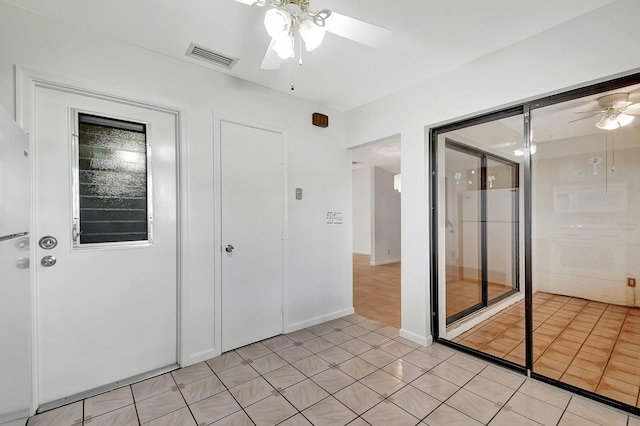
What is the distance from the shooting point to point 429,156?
2920mm

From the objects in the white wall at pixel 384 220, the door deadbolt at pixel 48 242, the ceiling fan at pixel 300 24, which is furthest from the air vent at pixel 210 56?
the white wall at pixel 384 220

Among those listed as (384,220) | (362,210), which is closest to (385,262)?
(384,220)

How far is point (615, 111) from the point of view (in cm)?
195

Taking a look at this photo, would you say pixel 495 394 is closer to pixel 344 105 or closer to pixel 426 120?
pixel 426 120

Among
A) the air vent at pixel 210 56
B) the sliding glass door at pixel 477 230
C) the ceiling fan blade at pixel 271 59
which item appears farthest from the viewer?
the sliding glass door at pixel 477 230

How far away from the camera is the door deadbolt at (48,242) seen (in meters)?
1.94

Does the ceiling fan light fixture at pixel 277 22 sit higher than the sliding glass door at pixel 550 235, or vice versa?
the ceiling fan light fixture at pixel 277 22

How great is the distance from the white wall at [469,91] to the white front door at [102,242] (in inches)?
89.1

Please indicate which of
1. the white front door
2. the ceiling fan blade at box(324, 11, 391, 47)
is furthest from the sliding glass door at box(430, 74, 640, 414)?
the white front door

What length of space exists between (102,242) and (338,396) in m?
2.14

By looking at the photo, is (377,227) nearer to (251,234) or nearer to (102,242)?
(251,234)

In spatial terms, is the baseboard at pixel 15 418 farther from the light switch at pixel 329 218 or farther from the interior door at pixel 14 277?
the light switch at pixel 329 218

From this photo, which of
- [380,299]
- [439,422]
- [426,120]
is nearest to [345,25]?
[426,120]

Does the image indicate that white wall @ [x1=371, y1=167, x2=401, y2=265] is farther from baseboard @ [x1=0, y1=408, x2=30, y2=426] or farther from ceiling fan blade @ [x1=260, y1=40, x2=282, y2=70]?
baseboard @ [x1=0, y1=408, x2=30, y2=426]
